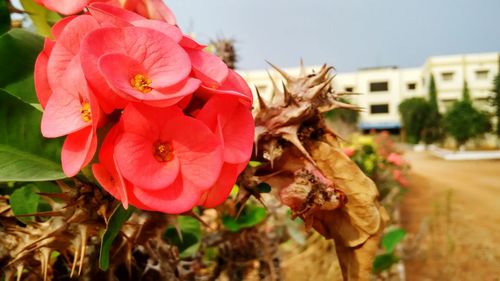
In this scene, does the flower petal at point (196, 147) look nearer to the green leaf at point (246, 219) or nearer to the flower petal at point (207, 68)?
the flower petal at point (207, 68)

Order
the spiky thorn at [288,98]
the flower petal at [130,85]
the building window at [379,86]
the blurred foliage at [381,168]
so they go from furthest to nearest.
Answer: the building window at [379,86], the blurred foliage at [381,168], the spiky thorn at [288,98], the flower petal at [130,85]

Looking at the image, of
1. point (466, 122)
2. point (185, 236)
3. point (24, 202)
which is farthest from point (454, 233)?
point (466, 122)

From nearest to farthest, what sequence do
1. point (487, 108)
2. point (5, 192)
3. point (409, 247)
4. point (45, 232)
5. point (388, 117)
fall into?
point (45, 232)
point (5, 192)
point (409, 247)
point (487, 108)
point (388, 117)

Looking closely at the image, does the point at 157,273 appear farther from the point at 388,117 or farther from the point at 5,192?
the point at 388,117

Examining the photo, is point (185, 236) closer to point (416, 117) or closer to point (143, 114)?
point (143, 114)

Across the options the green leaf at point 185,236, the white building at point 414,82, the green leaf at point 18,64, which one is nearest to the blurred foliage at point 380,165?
the green leaf at point 185,236

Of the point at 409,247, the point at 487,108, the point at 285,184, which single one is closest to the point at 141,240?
the point at 285,184
